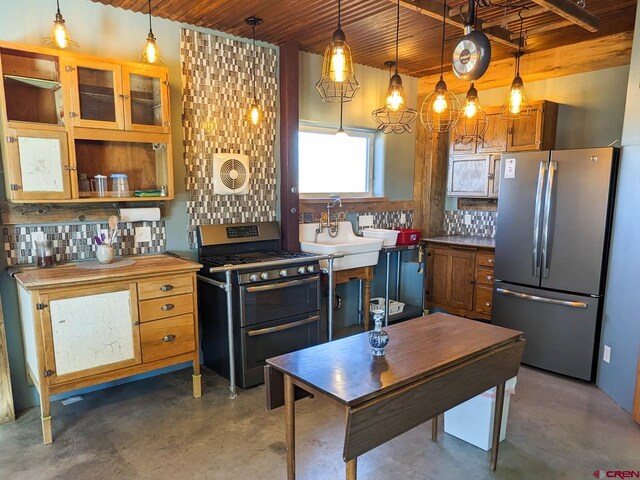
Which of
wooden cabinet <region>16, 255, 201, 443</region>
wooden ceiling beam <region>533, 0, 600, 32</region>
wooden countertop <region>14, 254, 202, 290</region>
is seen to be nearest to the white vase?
wooden countertop <region>14, 254, 202, 290</region>

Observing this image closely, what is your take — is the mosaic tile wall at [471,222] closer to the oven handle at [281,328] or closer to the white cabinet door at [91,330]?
the oven handle at [281,328]

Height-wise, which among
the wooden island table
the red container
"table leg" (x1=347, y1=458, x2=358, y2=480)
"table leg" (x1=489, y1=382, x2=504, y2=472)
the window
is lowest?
"table leg" (x1=489, y1=382, x2=504, y2=472)

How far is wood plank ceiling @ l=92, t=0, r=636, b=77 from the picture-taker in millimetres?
2977

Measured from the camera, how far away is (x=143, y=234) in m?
3.25

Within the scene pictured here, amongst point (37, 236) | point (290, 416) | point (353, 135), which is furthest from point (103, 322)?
point (353, 135)

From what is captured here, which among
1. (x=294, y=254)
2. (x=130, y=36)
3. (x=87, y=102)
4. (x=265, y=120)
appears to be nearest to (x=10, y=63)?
(x=87, y=102)

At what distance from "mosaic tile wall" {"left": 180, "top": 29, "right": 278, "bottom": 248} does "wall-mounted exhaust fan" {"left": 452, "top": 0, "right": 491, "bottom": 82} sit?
2073mm

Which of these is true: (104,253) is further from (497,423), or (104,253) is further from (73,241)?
(497,423)

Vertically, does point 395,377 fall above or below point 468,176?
below

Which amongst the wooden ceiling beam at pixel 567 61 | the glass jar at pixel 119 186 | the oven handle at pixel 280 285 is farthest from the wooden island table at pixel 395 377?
the wooden ceiling beam at pixel 567 61

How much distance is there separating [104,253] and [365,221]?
2701 mm

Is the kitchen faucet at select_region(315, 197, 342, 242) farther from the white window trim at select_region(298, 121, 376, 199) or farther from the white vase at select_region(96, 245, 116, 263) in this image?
the white vase at select_region(96, 245, 116, 263)

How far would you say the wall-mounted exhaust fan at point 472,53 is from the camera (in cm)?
199

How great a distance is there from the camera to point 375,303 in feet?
15.5
